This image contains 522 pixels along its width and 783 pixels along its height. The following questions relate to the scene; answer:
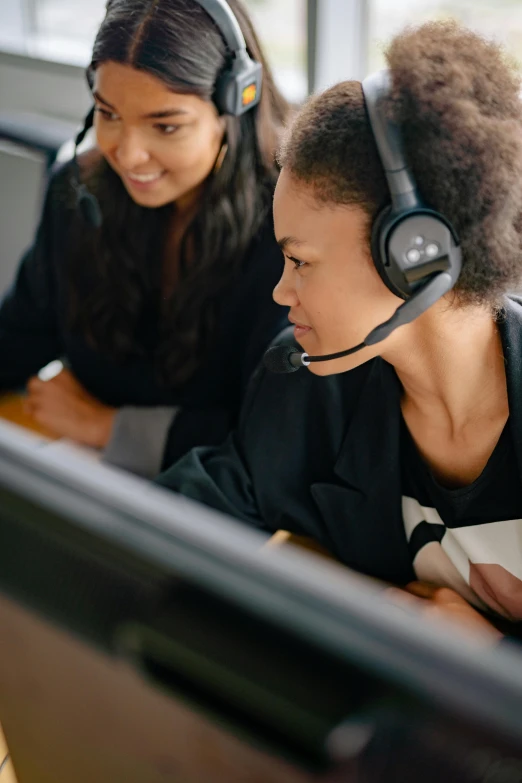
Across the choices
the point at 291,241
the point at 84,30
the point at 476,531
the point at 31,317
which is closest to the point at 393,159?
the point at 291,241

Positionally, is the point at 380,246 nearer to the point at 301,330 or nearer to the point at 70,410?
the point at 301,330

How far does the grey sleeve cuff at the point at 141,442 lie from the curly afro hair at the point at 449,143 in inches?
22.4

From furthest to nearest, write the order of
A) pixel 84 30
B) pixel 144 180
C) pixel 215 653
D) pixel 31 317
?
pixel 84 30 → pixel 31 317 → pixel 144 180 → pixel 215 653

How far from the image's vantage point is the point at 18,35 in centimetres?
241

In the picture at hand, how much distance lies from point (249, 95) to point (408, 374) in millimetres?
461

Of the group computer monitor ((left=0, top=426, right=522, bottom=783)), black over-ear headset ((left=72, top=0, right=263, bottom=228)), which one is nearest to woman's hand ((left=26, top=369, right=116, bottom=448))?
black over-ear headset ((left=72, top=0, right=263, bottom=228))

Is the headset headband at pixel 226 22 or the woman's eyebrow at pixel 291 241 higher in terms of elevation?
the headset headband at pixel 226 22

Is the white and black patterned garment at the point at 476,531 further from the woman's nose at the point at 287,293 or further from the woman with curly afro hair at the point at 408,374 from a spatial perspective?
the woman's nose at the point at 287,293

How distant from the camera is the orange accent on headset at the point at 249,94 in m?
1.11

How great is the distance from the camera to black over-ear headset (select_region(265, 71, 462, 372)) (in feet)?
2.31

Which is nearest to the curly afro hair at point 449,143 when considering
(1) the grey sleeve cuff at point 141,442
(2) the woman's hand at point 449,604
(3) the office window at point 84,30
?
(2) the woman's hand at point 449,604

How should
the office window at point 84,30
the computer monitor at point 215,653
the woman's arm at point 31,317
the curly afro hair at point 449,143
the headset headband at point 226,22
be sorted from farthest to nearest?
the office window at point 84,30 → the woman's arm at point 31,317 → the headset headband at point 226,22 → the curly afro hair at point 449,143 → the computer monitor at point 215,653

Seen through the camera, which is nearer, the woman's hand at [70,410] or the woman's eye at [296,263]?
the woman's eye at [296,263]

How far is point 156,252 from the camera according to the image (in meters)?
1.34
